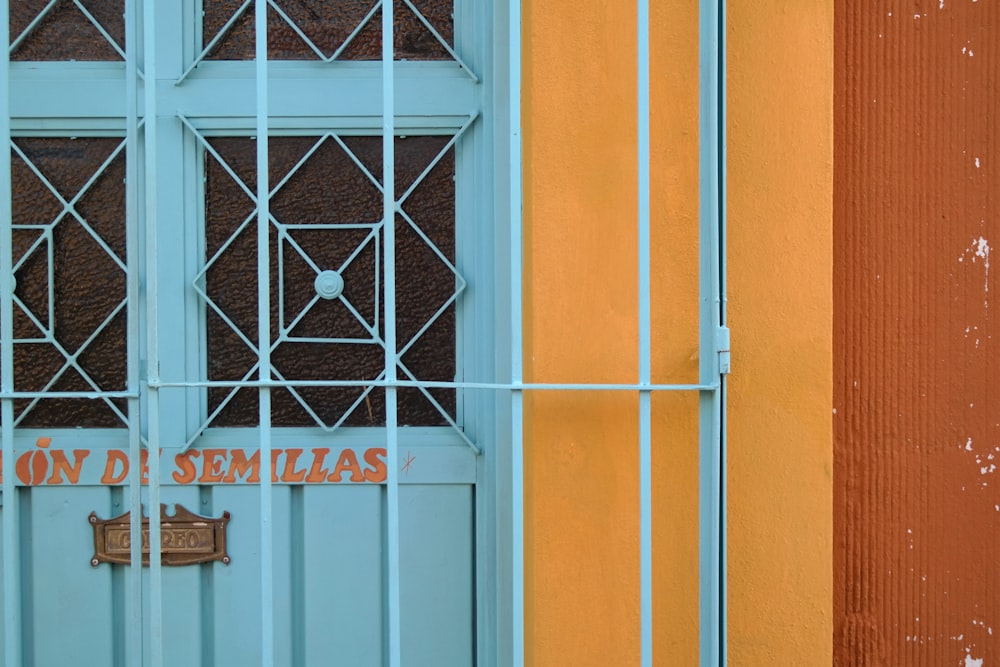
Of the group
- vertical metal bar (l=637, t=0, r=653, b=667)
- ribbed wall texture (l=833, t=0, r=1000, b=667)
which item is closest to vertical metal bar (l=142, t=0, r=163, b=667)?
vertical metal bar (l=637, t=0, r=653, b=667)

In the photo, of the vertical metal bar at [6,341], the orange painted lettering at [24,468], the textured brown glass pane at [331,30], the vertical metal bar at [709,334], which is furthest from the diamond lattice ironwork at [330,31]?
the orange painted lettering at [24,468]

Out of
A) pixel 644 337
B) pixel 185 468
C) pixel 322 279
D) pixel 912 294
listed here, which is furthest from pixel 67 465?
pixel 912 294

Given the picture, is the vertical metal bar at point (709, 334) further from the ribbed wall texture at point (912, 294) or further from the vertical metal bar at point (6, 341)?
the vertical metal bar at point (6, 341)

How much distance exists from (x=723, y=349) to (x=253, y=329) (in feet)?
3.82

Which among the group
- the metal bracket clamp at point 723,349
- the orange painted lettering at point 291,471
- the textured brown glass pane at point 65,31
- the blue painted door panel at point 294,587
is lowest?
the blue painted door panel at point 294,587

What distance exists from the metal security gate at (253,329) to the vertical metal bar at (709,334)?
543mm

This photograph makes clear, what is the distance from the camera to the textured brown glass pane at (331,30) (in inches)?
78.3

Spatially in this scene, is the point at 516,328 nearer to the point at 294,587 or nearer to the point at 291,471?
the point at 291,471

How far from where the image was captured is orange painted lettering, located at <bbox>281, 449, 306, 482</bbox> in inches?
77.8

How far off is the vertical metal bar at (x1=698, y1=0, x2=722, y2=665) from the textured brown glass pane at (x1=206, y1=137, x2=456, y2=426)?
0.65 metres

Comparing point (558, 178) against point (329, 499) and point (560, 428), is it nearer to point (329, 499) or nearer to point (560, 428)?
point (560, 428)

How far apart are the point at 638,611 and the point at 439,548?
55cm

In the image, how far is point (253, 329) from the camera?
199cm

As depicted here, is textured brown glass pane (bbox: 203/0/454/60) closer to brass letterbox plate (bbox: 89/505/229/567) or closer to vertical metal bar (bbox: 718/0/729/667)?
vertical metal bar (bbox: 718/0/729/667)
